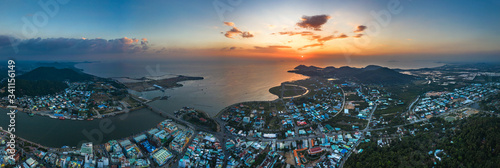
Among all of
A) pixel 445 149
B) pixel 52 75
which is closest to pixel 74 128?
pixel 445 149

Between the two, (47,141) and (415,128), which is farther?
(415,128)

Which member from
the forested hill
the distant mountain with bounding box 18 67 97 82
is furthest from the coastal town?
the distant mountain with bounding box 18 67 97 82

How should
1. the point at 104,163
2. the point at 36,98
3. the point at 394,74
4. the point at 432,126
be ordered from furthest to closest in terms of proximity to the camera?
the point at 394,74 → the point at 36,98 → the point at 432,126 → the point at 104,163

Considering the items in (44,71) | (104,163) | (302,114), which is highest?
(44,71)

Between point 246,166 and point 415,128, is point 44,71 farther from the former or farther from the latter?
point 415,128

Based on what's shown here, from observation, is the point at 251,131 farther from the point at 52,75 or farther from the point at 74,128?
the point at 52,75

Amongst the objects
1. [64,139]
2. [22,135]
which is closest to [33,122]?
[22,135]

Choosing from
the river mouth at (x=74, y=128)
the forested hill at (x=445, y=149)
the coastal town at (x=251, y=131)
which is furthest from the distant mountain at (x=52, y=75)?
the forested hill at (x=445, y=149)

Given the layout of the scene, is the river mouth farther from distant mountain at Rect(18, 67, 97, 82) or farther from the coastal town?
distant mountain at Rect(18, 67, 97, 82)
